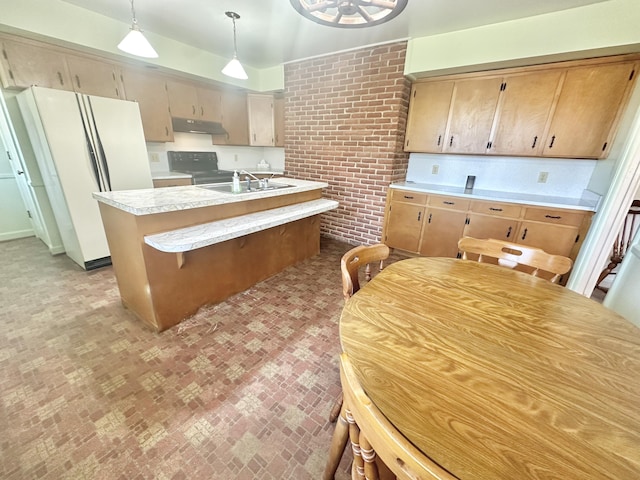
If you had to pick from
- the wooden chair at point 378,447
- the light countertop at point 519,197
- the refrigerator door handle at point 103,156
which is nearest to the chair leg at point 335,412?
the wooden chair at point 378,447

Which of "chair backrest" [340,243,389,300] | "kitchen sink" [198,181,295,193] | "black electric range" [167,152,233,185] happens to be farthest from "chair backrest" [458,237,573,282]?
"black electric range" [167,152,233,185]

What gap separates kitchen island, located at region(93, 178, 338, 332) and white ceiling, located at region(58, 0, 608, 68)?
1.75 m

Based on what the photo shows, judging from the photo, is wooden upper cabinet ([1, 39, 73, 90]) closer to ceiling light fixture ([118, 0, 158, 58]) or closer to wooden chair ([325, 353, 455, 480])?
ceiling light fixture ([118, 0, 158, 58])

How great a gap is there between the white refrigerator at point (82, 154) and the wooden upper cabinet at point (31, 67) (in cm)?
14

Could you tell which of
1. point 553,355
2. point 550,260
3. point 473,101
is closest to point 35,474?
point 553,355

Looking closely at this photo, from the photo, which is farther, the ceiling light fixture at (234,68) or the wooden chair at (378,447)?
the ceiling light fixture at (234,68)

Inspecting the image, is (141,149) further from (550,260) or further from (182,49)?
(550,260)

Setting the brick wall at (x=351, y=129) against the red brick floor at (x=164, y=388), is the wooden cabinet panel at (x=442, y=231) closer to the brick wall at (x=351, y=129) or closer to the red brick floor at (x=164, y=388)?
the brick wall at (x=351, y=129)

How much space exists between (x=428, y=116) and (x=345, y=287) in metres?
2.92

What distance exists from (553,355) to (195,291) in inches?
85.8

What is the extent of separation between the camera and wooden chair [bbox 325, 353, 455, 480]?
40 cm

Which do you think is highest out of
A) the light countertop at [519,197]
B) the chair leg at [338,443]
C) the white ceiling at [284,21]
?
the white ceiling at [284,21]

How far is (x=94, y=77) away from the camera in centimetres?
282

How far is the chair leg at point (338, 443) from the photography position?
88cm
